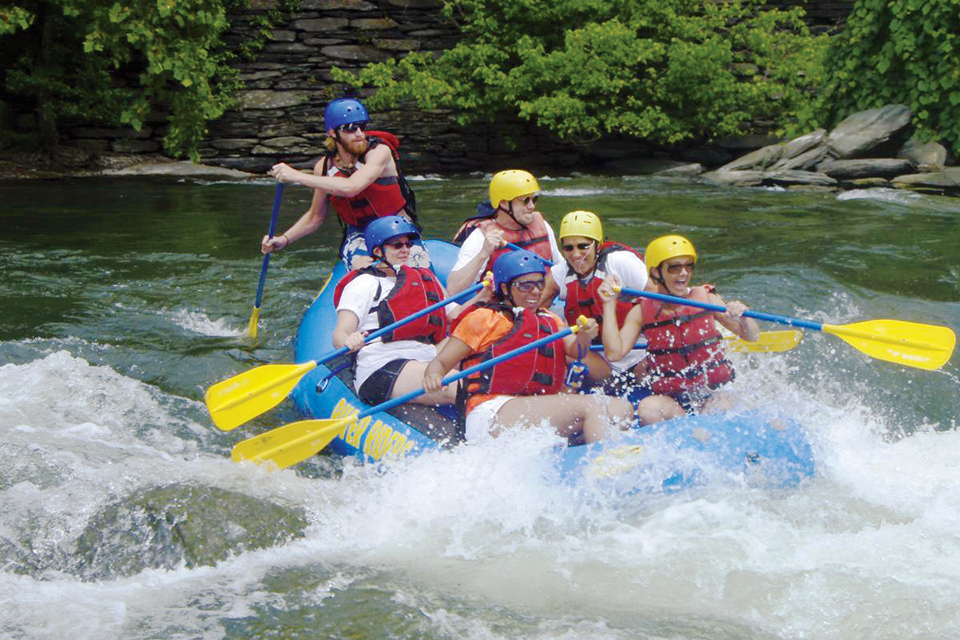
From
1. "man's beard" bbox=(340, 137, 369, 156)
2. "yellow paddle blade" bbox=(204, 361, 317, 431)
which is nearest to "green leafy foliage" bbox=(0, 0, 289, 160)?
"man's beard" bbox=(340, 137, 369, 156)

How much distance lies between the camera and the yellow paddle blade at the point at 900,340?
4.57 metres

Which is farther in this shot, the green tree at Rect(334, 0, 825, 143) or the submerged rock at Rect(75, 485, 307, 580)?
the green tree at Rect(334, 0, 825, 143)

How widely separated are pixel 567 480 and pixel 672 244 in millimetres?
1068

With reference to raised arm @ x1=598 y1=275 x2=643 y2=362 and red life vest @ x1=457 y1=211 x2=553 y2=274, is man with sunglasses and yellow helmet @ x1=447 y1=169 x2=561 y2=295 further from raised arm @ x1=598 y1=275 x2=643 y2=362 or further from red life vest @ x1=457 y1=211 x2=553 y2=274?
raised arm @ x1=598 y1=275 x2=643 y2=362

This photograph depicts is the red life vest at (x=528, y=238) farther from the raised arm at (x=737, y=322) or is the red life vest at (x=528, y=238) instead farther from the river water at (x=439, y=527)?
the river water at (x=439, y=527)

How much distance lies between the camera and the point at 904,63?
36.5 feet

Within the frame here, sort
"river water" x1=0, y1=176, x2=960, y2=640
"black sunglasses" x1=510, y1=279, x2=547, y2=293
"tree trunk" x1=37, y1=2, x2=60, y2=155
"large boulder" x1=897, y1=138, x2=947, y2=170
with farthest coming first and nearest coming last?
"tree trunk" x1=37, y1=2, x2=60, y2=155, "large boulder" x1=897, y1=138, x2=947, y2=170, "black sunglasses" x1=510, y1=279, x2=547, y2=293, "river water" x1=0, y1=176, x2=960, y2=640

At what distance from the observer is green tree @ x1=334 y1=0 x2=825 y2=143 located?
1261 cm

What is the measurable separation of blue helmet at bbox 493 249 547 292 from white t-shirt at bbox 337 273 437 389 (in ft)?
2.25

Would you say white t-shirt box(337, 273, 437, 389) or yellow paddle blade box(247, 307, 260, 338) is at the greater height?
white t-shirt box(337, 273, 437, 389)

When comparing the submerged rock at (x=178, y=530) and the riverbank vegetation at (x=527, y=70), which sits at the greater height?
the riverbank vegetation at (x=527, y=70)

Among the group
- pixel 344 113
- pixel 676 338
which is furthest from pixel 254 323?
pixel 676 338

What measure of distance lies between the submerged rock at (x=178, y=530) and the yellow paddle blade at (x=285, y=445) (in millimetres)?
310

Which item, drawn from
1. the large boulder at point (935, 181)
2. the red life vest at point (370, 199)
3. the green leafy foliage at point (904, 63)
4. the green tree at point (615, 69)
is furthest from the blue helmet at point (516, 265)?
the green tree at point (615, 69)
